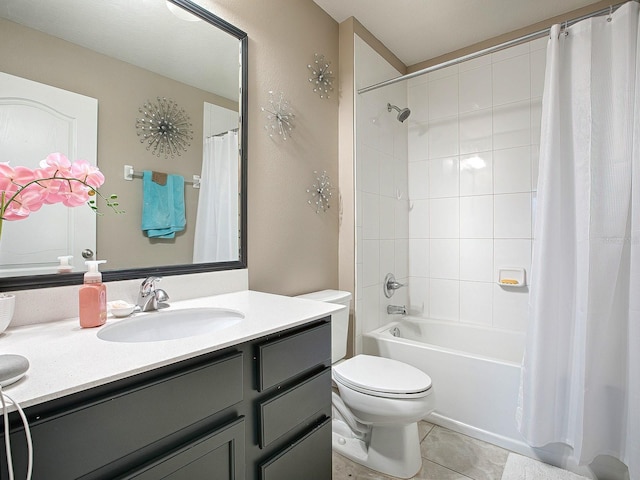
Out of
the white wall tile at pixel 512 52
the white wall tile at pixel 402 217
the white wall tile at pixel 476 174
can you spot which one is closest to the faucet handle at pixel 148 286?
the white wall tile at pixel 402 217

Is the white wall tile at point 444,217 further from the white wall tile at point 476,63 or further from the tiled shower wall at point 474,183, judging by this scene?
the white wall tile at point 476,63

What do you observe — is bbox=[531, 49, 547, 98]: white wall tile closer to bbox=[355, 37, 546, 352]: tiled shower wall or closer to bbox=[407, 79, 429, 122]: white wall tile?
bbox=[355, 37, 546, 352]: tiled shower wall

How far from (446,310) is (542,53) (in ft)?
6.18

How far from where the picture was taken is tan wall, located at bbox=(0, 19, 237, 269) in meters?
0.97

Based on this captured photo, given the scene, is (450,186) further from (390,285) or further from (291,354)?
(291,354)

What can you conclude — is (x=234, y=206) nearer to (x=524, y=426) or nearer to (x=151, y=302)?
(x=151, y=302)

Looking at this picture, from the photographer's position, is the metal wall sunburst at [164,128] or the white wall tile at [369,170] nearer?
the metal wall sunburst at [164,128]

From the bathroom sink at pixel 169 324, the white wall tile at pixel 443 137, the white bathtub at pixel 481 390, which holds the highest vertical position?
the white wall tile at pixel 443 137

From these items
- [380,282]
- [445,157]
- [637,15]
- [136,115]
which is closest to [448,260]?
[380,282]

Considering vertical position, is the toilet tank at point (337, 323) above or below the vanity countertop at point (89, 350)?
below

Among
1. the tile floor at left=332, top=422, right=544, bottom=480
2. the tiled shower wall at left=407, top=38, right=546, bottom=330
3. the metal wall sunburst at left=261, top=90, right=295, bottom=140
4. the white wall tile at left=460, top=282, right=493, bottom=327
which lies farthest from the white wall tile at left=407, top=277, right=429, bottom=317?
the metal wall sunburst at left=261, top=90, right=295, bottom=140

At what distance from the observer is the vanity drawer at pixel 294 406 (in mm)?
916

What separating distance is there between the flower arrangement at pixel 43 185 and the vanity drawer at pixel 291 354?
26.0 inches

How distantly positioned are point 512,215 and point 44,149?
253 centimetres
